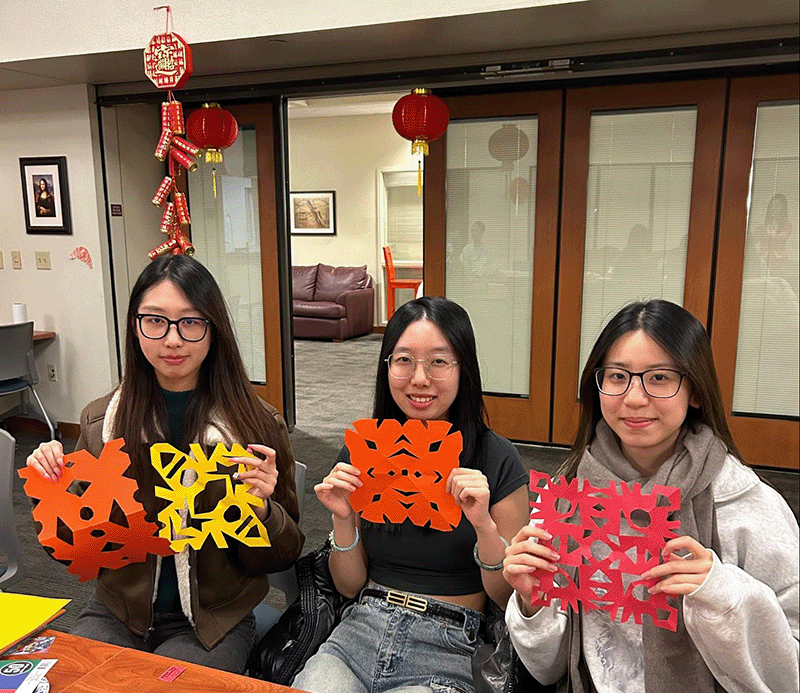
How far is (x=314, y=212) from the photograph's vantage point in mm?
8898

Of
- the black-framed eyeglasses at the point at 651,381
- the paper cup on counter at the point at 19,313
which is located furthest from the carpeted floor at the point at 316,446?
the black-framed eyeglasses at the point at 651,381

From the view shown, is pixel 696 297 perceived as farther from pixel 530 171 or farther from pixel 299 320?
pixel 299 320

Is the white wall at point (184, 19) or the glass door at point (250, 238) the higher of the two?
the white wall at point (184, 19)

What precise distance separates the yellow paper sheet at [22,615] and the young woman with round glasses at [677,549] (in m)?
0.81

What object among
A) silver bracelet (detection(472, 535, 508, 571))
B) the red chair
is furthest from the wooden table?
the red chair

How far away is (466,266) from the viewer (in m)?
3.99

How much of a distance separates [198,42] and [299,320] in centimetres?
536

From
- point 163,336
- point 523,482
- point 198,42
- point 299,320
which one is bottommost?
point 299,320

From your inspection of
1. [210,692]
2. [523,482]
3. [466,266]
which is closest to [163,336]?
[210,692]

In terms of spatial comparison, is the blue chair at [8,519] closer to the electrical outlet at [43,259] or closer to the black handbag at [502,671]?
the black handbag at [502,671]

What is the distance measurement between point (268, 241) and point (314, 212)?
15.7ft

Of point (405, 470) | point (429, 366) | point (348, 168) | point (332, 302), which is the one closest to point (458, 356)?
point (429, 366)

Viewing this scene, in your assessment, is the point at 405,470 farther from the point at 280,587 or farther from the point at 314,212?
the point at 314,212

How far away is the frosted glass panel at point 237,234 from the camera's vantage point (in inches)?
169
